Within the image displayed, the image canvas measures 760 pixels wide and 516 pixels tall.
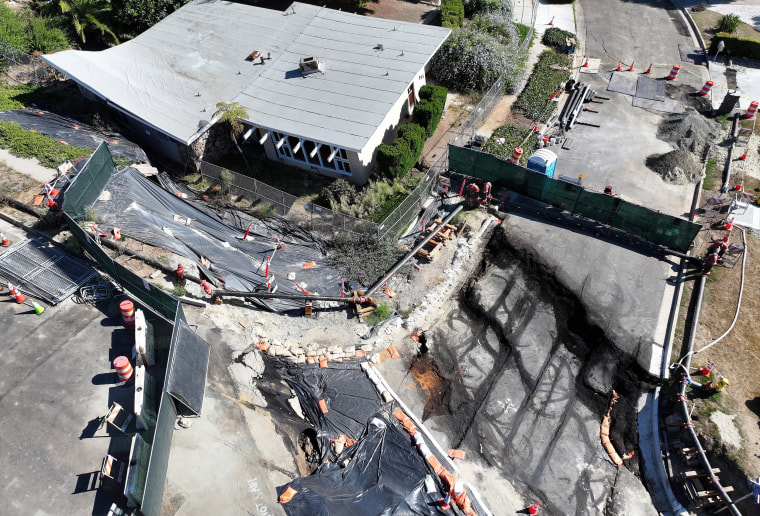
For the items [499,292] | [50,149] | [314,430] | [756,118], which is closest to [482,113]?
[499,292]

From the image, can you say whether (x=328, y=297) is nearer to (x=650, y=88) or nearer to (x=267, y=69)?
(x=267, y=69)

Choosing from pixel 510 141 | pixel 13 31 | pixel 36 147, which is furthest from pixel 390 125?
pixel 13 31

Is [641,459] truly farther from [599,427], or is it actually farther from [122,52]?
[122,52]

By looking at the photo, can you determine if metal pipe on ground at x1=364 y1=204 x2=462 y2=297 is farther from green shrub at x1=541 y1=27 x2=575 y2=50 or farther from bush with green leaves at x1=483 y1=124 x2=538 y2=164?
green shrub at x1=541 y1=27 x2=575 y2=50

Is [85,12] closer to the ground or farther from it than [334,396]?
farther from it

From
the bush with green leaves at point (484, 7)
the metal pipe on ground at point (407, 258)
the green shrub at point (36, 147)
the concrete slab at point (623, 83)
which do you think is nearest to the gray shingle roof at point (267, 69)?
the green shrub at point (36, 147)

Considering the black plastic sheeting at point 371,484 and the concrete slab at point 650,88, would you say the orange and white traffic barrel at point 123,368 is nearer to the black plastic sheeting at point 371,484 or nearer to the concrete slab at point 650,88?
the black plastic sheeting at point 371,484

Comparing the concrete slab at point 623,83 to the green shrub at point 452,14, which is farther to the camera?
the green shrub at point 452,14
